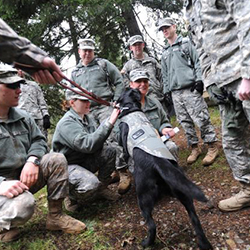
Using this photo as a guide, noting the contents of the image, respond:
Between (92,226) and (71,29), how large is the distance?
630cm

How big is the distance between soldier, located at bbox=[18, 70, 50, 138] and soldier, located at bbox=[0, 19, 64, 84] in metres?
3.34

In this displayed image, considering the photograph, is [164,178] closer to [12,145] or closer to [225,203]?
[225,203]

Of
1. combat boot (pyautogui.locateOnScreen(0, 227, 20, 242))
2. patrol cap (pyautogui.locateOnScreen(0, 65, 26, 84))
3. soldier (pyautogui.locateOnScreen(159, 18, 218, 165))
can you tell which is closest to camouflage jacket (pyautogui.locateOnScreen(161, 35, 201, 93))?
soldier (pyautogui.locateOnScreen(159, 18, 218, 165))

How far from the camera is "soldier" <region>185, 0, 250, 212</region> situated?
1.72 metres

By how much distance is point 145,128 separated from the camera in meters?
2.97

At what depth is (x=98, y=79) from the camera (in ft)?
15.7

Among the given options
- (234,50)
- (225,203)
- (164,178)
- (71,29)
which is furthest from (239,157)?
(71,29)

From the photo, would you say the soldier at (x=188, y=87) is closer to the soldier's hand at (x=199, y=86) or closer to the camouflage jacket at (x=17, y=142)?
the soldier's hand at (x=199, y=86)

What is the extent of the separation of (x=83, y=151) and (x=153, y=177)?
1078 mm

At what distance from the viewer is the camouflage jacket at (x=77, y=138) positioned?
318 cm

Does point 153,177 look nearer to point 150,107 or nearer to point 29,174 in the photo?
point 29,174

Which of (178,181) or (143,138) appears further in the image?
(143,138)

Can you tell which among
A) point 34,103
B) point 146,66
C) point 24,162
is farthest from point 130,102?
point 34,103

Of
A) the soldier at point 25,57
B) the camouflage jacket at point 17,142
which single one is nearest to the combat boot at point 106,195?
the camouflage jacket at point 17,142
